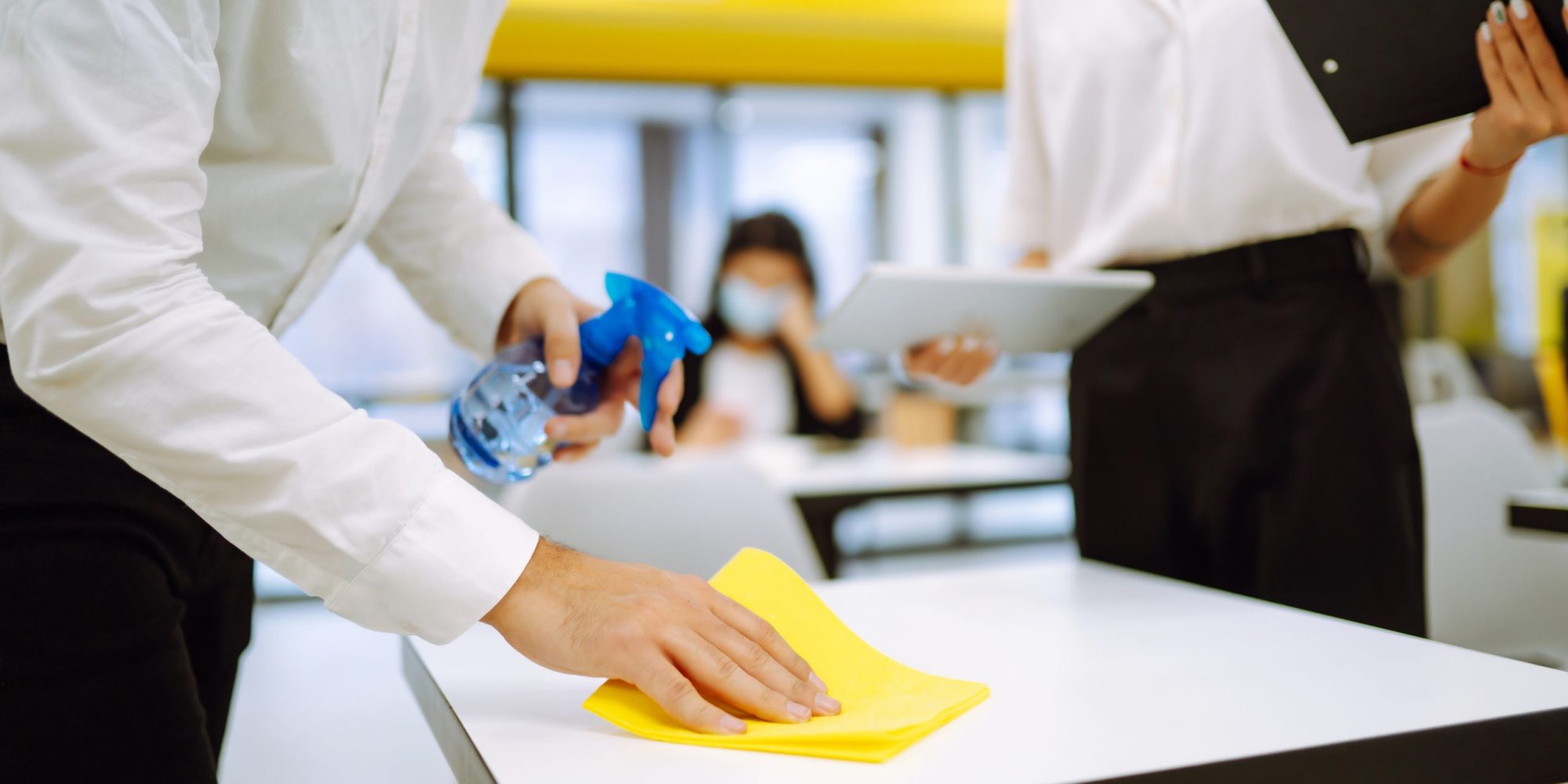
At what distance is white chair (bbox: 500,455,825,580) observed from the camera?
1540 mm

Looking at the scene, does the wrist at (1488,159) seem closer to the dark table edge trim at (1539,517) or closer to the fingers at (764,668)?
the dark table edge trim at (1539,517)

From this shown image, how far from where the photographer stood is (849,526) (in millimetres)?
6102

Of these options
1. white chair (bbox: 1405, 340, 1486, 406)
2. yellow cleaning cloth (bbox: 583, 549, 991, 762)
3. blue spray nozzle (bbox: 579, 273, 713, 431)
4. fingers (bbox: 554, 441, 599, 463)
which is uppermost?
blue spray nozzle (bbox: 579, 273, 713, 431)

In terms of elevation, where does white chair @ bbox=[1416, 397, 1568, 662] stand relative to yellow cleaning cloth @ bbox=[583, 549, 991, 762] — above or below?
below

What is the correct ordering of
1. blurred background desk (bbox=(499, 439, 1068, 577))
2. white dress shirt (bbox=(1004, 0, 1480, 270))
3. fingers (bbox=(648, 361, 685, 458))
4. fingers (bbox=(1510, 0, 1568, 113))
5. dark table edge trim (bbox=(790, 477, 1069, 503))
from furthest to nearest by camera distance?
dark table edge trim (bbox=(790, 477, 1069, 503)), blurred background desk (bbox=(499, 439, 1068, 577)), white dress shirt (bbox=(1004, 0, 1480, 270)), fingers (bbox=(648, 361, 685, 458)), fingers (bbox=(1510, 0, 1568, 113))

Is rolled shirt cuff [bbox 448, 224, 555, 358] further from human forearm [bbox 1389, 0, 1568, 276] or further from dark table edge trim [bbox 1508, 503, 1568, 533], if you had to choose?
dark table edge trim [bbox 1508, 503, 1568, 533]

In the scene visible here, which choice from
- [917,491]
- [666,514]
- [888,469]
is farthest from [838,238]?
[666,514]

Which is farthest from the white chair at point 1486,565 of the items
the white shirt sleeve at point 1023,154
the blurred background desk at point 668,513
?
the blurred background desk at point 668,513

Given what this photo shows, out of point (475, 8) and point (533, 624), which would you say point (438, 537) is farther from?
point (475, 8)

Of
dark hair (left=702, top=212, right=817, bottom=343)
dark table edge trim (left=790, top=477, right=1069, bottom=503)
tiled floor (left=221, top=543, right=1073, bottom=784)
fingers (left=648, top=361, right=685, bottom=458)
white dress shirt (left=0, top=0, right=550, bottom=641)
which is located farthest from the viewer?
dark hair (left=702, top=212, right=817, bottom=343)

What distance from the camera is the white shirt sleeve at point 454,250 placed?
1161mm

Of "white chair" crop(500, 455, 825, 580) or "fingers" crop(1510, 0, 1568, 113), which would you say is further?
"white chair" crop(500, 455, 825, 580)

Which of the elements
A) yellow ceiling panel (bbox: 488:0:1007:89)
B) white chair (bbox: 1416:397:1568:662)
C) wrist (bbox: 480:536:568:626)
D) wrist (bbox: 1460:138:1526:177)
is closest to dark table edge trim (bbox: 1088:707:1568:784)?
wrist (bbox: 480:536:568:626)

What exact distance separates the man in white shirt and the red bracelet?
85cm
